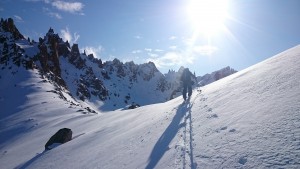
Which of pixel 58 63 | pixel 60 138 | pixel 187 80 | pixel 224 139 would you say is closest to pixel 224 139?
pixel 224 139

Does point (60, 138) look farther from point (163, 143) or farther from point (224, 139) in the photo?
point (224, 139)

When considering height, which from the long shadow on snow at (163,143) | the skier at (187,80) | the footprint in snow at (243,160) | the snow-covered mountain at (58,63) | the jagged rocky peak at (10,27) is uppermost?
the jagged rocky peak at (10,27)

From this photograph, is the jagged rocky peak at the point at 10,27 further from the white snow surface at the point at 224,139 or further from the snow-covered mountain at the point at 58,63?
the white snow surface at the point at 224,139

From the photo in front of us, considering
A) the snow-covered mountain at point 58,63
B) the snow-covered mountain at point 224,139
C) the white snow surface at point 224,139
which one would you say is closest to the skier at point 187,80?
the white snow surface at point 224,139

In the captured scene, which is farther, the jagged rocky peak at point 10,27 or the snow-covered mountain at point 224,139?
the jagged rocky peak at point 10,27

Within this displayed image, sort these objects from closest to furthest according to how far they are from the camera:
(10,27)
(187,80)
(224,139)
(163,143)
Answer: (224,139) → (163,143) → (187,80) → (10,27)

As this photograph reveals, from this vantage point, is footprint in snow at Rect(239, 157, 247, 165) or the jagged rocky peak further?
the jagged rocky peak

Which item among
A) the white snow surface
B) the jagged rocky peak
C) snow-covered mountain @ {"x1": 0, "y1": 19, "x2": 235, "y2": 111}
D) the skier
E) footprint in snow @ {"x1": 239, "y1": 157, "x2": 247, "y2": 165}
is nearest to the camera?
footprint in snow @ {"x1": 239, "y1": 157, "x2": 247, "y2": 165}

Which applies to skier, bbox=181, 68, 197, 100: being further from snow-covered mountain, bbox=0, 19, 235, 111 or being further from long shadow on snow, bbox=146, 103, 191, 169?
snow-covered mountain, bbox=0, 19, 235, 111

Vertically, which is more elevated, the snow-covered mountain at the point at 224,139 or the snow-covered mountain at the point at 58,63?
the snow-covered mountain at the point at 58,63

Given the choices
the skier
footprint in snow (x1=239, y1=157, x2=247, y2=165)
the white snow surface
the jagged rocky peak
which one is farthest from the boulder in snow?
the jagged rocky peak

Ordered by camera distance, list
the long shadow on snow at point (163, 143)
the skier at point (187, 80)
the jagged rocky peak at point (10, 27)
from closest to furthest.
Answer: the long shadow on snow at point (163, 143) → the skier at point (187, 80) → the jagged rocky peak at point (10, 27)

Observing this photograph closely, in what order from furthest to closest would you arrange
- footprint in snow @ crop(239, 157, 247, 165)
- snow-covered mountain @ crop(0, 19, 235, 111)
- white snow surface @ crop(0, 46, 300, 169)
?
snow-covered mountain @ crop(0, 19, 235, 111), white snow surface @ crop(0, 46, 300, 169), footprint in snow @ crop(239, 157, 247, 165)

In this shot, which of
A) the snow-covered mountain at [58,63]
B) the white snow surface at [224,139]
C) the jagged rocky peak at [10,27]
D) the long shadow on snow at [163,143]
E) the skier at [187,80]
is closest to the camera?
the white snow surface at [224,139]
